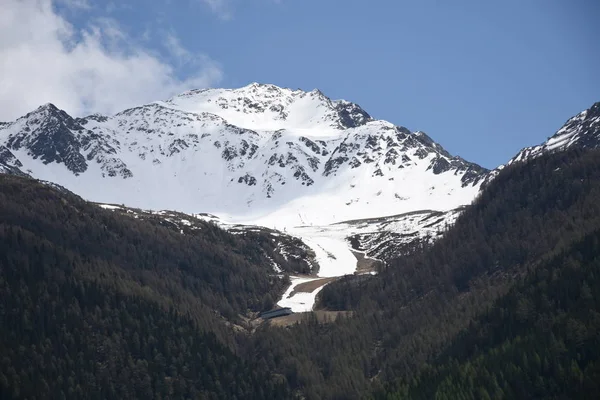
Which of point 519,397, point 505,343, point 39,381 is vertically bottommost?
point 519,397

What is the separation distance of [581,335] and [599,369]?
1631 cm

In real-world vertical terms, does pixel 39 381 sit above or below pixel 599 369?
above

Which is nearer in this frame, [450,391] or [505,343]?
[450,391]

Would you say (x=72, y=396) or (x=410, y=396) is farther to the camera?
(x=72, y=396)

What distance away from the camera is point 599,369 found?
166 meters

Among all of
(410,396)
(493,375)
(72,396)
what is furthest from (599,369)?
Answer: (72,396)

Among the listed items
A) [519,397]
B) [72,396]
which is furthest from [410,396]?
[72,396]

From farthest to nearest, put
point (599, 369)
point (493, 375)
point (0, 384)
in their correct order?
point (0, 384), point (493, 375), point (599, 369)

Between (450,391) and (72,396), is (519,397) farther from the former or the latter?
(72,396)

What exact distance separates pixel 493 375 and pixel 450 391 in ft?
33.2

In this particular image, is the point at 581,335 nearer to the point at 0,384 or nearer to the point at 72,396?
the point at 72,396

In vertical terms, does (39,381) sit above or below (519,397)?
above

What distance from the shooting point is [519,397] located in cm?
17138

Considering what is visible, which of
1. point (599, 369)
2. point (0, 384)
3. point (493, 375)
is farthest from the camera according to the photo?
point (0, 384)
